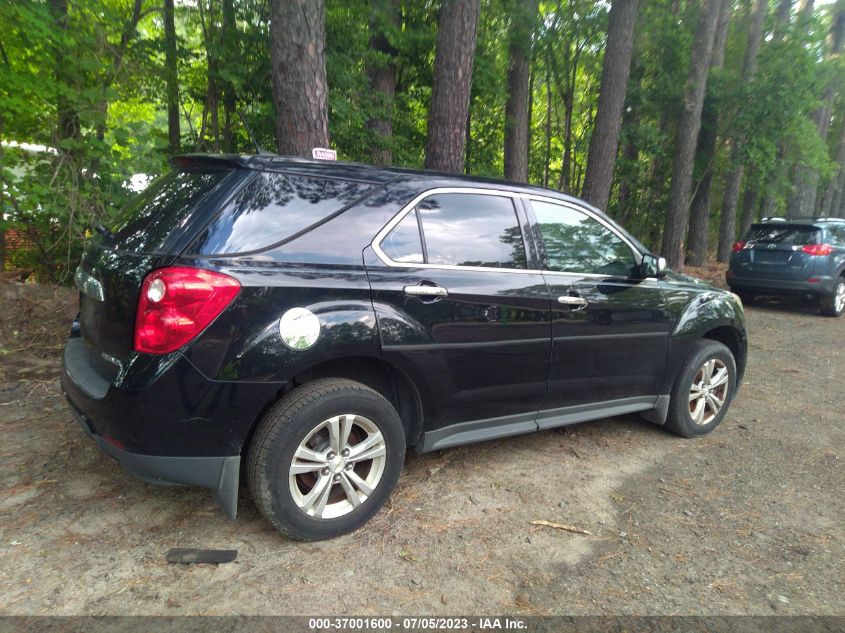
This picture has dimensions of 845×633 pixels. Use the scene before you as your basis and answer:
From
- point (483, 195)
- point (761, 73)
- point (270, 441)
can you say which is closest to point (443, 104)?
point (483, 195)

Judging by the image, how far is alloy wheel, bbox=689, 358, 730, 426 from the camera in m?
4.48

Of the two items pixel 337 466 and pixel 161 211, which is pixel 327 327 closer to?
pixel 337 466

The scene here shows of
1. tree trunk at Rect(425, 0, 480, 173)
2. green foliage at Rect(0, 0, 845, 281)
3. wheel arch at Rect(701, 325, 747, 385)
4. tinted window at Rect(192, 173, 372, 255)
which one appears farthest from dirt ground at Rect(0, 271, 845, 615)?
tree trunk at Rect(425, 0, 480, 173)

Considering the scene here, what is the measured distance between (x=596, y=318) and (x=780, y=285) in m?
8.34

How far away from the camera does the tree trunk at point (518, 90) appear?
11195 mm

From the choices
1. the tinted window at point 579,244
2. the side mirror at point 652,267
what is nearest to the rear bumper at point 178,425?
the tinted window at point 579,244

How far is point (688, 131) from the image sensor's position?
1275 cm

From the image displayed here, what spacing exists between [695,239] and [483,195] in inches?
540

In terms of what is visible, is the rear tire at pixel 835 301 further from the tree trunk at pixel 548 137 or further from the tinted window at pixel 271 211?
the tinted window at pixel 271 211

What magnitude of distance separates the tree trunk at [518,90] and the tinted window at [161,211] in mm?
8948

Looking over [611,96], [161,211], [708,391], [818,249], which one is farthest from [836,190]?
[161,211]

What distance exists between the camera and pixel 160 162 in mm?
6863

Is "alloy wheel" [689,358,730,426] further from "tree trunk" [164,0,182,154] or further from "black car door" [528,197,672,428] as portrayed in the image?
"tree trunk" [164,0,182,154]

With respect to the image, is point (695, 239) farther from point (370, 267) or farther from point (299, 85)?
point (370, 267)
